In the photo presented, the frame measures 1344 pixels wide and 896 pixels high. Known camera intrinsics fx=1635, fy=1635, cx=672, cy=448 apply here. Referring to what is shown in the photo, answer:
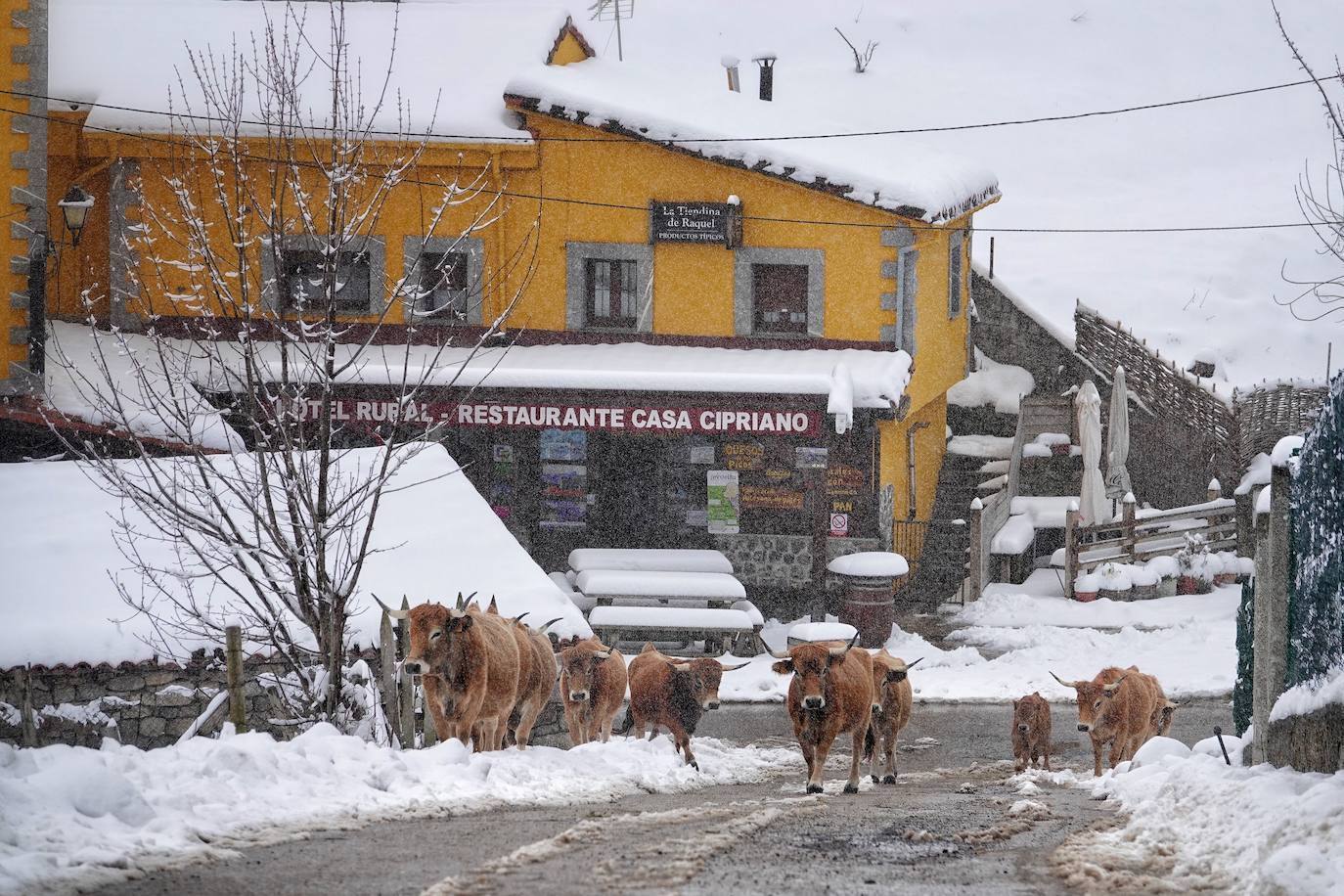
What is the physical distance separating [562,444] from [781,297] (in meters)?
3.95

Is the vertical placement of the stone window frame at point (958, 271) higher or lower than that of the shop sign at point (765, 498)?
higher

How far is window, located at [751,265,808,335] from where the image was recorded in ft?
80.4

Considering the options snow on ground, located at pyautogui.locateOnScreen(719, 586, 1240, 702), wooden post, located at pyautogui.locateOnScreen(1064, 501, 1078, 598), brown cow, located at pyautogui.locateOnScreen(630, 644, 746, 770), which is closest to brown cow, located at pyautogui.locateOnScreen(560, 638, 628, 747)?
brown cow, located at pyautogui.locateOnScreen(630, 644, 746, 770)

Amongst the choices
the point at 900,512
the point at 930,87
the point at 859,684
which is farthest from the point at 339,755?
the point at 930,87

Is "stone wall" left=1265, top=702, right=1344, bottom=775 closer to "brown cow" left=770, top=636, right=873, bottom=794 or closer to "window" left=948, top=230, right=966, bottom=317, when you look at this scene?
"brown cow" left=770, top=636, right=873, bottom=794

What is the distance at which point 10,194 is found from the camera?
20312 millimetres

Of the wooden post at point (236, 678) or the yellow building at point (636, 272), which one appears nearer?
the wooden post at point (236, 678)

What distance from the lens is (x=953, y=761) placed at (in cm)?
1570

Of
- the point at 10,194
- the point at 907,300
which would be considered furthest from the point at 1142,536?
the point at 10,194

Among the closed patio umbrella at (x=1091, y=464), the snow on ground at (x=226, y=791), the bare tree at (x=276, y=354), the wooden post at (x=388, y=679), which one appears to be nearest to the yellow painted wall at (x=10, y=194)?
the bare tree at (x=276, y=354)

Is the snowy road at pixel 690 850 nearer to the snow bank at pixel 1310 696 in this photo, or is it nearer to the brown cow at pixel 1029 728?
the snow bank at pixel 1310 696

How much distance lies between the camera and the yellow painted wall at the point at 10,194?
2019 cm

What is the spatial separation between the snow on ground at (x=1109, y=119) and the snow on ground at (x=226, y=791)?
29.6 metres

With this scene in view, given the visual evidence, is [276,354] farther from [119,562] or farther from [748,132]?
[119,562]
